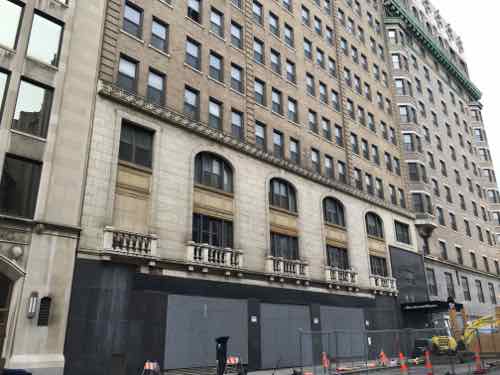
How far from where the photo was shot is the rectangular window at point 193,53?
28766 mm

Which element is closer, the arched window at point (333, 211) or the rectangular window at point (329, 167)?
the arched window at point (333, 211)

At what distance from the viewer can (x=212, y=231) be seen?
85.4ft

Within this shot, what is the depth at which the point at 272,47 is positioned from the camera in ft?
118

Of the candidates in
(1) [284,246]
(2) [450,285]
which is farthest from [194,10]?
(2) [450,285]

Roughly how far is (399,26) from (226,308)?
4733cm

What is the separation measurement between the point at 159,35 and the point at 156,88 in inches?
155

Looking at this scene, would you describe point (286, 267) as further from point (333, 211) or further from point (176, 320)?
point (176, 320)

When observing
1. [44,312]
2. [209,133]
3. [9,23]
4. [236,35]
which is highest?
[236,35]

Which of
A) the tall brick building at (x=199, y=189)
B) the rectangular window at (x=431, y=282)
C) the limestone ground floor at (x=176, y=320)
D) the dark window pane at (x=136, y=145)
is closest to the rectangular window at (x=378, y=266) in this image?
the tall brick building at (x=199, y=189)

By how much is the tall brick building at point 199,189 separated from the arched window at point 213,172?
10 cm

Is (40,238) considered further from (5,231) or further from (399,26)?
(399,26)

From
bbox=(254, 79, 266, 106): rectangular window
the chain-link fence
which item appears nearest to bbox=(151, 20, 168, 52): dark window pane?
bbox=(254, 79, 266, 106): rectangular window

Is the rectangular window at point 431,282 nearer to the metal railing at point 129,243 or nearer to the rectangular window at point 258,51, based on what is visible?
the rectangular window at point 258,51

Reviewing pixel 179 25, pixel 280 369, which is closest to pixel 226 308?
pixel 280 369
